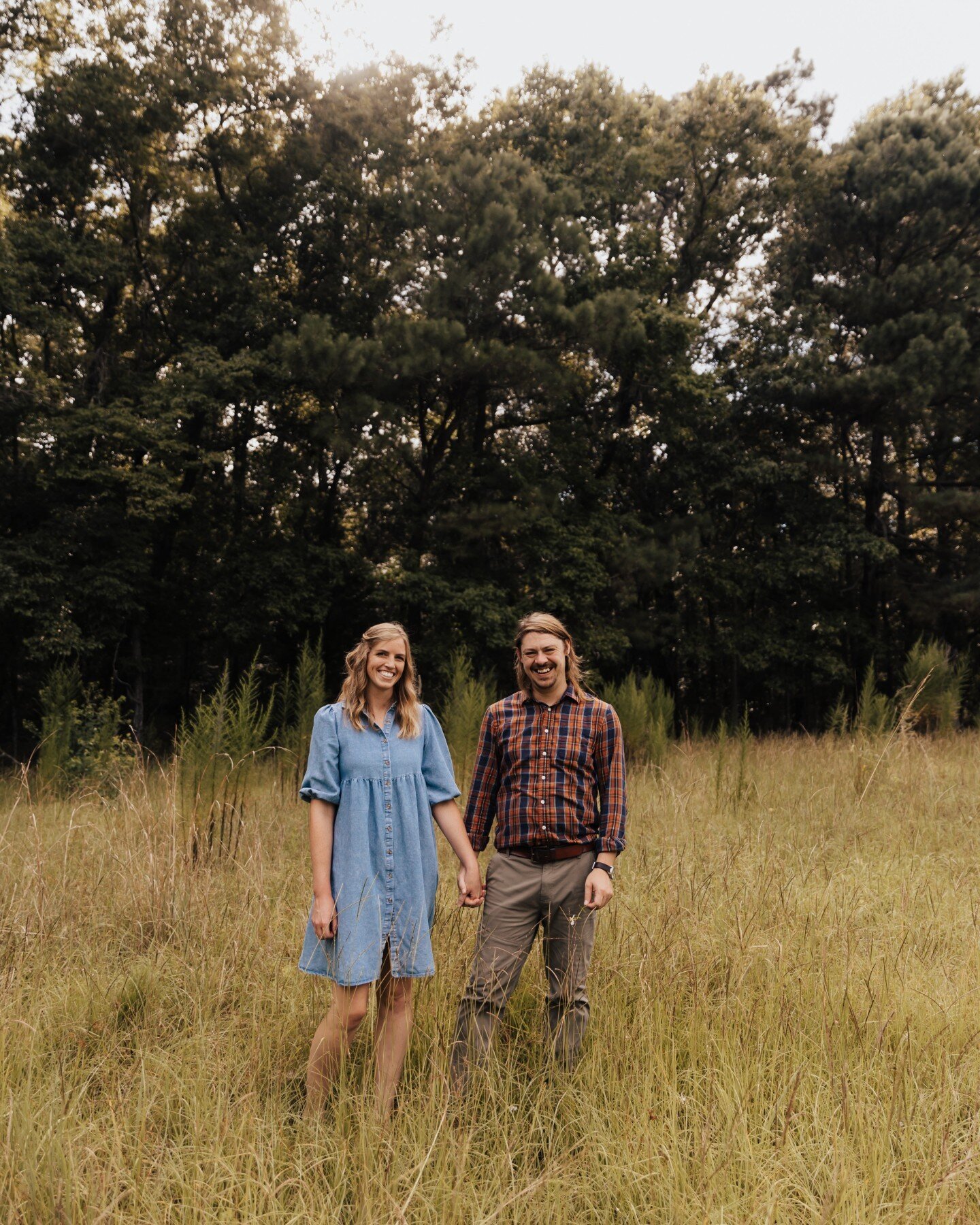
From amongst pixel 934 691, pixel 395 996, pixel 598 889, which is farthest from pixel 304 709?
pixel 934 691

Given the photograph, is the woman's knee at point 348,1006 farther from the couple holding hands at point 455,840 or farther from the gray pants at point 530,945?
the gray pants at point 530,945

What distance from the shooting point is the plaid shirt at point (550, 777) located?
290cm

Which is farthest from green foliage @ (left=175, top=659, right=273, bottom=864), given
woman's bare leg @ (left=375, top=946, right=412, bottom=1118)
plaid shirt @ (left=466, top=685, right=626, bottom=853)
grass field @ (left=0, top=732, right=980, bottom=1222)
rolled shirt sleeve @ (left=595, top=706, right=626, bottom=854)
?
rolled shirt sleeve @ (left=595, top=706, right=626, bottom=854)

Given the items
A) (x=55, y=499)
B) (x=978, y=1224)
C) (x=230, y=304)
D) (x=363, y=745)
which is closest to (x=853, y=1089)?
(x=978, y=1224)

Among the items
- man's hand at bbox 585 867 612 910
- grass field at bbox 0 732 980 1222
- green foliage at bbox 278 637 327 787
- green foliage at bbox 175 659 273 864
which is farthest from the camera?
green foliage at bbox 278 637 327 787

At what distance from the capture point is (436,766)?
9.50ft

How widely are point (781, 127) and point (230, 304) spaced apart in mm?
11914

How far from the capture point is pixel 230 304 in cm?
1620

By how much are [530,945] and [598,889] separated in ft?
1.02

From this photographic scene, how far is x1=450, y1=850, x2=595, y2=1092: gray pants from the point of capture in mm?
2768

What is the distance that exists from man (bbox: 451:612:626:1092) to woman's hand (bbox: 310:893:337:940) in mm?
507

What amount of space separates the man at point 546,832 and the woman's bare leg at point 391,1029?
177mm

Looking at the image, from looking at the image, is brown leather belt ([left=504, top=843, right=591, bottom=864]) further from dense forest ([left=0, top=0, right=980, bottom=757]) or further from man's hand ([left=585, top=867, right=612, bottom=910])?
dense forest ([left=0, top=0, right=980, bottom=757])

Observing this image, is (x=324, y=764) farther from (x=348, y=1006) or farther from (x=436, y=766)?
(x=348, y=1006)
